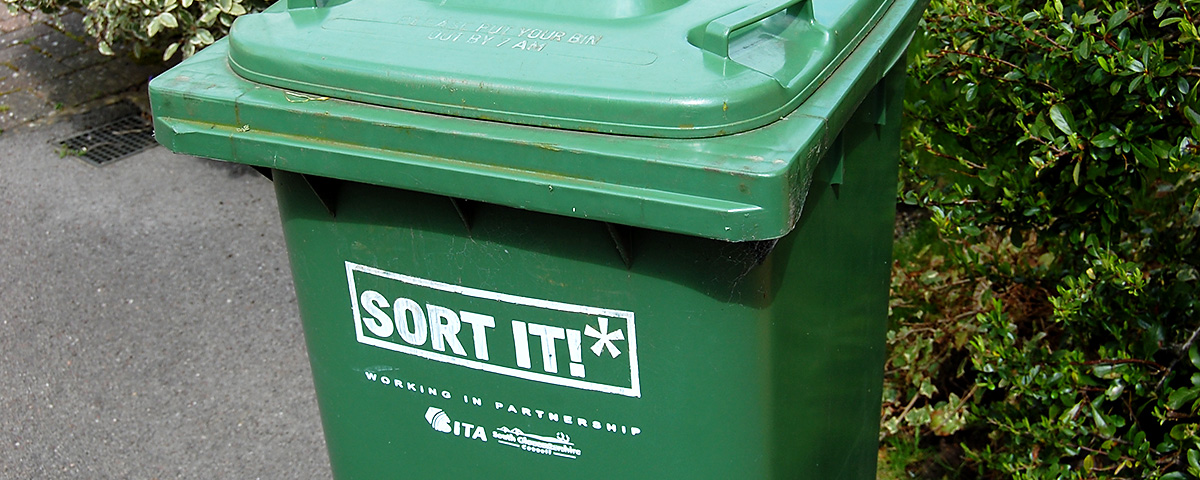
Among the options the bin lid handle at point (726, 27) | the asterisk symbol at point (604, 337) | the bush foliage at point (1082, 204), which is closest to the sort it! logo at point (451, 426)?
the asterisk symbol at point (604, 337)

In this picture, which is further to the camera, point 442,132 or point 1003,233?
point 1003,233

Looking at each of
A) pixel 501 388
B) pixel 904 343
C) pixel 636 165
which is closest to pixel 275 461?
pixel 501 388

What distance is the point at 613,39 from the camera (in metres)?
1.71

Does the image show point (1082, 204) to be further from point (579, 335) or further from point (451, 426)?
point (451, 426)

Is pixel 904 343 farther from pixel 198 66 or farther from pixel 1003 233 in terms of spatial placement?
pixel 198 66

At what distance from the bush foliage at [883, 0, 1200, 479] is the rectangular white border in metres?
1.11

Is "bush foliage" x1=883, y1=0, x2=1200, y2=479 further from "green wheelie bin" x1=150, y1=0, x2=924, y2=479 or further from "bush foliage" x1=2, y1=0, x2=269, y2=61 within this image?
"bush foliage" x1=2, y1=0, x2=269, y2=61

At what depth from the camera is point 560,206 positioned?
1.58 meters

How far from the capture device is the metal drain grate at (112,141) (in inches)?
192

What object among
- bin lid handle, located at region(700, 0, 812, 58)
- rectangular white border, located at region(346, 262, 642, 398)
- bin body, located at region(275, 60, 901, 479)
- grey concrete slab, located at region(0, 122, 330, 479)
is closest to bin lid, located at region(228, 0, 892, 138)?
bin lid handle, located at region(700, 0, 812, 58)

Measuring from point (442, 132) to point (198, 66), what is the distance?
1.75ft

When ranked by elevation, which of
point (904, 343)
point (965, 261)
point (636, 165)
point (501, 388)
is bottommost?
point (904, 343)

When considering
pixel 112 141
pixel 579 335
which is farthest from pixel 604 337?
pixel 112 141

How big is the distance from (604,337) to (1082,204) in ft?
4.36
